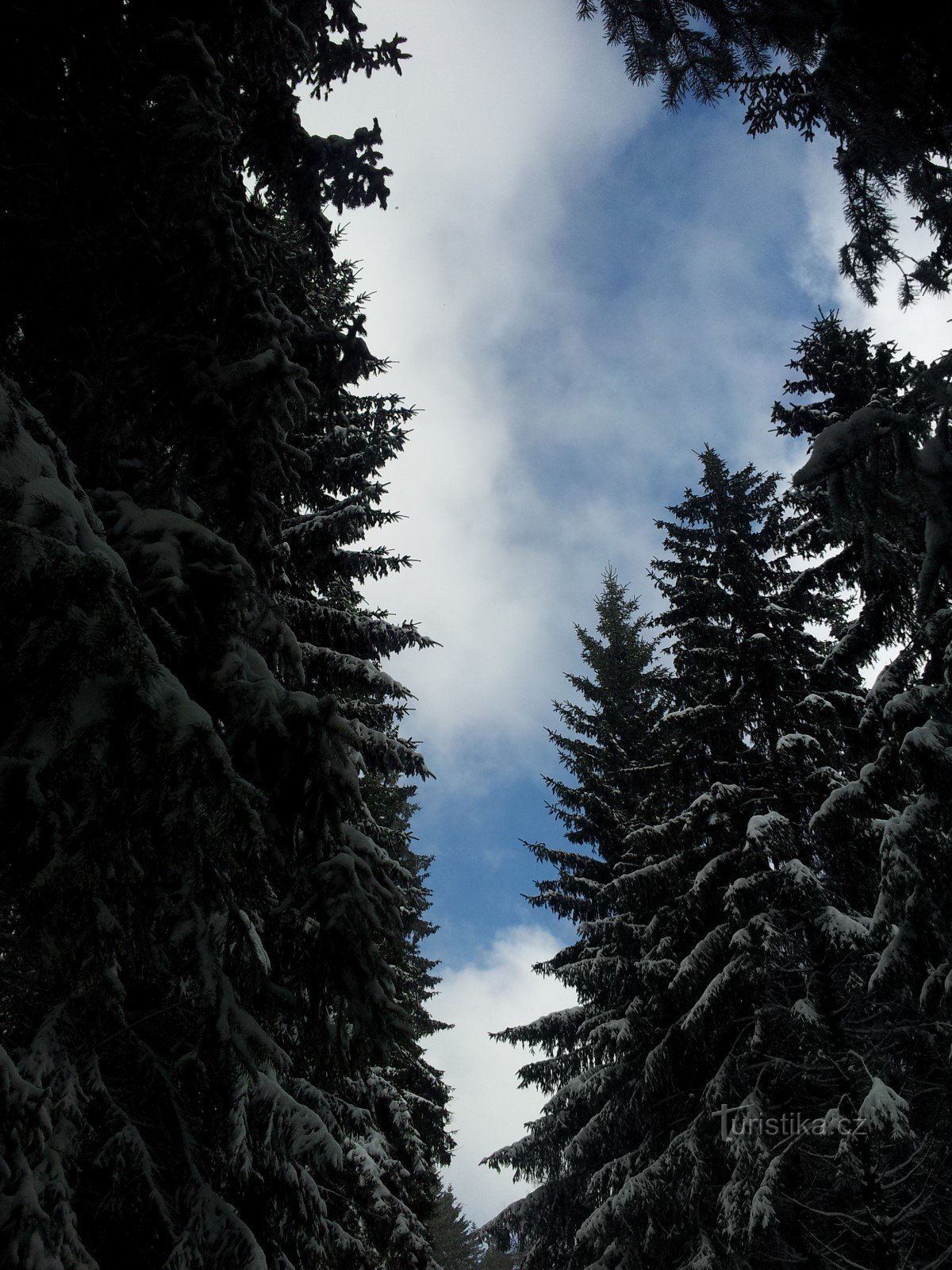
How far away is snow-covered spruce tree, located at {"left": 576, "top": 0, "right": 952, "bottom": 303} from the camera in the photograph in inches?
144

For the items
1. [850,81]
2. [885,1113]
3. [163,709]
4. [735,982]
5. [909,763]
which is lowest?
[885,1113]

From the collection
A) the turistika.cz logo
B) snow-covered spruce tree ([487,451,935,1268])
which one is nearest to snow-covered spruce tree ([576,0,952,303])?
snow-covered spruce tree ([487,451,935,1268])

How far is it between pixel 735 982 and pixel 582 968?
16.0 feet

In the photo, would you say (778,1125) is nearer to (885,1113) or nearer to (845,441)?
(885,1113)

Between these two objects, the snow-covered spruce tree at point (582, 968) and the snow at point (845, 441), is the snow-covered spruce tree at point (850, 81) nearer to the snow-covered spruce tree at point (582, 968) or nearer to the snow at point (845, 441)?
the snow at point (845, 441)

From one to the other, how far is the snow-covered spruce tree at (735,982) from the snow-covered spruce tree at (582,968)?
0.31 feet

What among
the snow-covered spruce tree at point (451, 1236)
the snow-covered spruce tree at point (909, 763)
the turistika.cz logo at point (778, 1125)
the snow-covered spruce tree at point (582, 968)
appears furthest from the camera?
the snow-covered spruce tree at point (451, 1236)

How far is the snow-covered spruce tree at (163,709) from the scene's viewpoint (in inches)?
97.5

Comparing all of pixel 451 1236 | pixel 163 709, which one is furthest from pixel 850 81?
pixel 451 1236

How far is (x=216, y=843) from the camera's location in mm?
2760

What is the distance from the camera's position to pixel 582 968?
14.2 meters

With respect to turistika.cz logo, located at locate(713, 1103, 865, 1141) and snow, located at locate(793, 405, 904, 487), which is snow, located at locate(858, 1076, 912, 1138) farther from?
snow, located at locate(793, 405, 904, 487)

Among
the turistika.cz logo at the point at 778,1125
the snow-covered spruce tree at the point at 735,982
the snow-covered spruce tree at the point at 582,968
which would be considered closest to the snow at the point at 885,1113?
the snow-covered spruce tree at the point at 735,982

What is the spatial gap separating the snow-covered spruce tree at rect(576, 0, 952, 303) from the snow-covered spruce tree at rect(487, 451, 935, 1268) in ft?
23.6
